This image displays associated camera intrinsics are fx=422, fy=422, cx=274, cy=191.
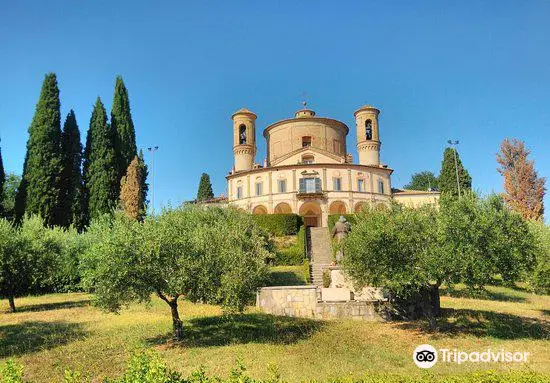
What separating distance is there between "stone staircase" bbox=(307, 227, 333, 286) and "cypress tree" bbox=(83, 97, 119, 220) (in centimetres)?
2116

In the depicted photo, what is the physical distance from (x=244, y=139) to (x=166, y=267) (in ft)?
158

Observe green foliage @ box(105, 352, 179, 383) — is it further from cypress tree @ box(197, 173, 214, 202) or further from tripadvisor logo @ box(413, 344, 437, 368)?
cypress tree @ box(197, 173, 214, 202)

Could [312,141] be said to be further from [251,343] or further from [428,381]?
[428,381]

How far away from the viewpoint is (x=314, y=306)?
20531 millimetres

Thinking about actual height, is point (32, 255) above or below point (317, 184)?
below

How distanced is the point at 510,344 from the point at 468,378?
8526 mm

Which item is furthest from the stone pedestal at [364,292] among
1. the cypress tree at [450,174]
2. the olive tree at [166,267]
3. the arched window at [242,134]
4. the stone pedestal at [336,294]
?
the cypress tree at [450,174]

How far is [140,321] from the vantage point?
19812mm

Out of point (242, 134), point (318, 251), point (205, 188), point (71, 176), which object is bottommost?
point (318, 251)

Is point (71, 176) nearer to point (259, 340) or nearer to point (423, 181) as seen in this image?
point (259, 340)

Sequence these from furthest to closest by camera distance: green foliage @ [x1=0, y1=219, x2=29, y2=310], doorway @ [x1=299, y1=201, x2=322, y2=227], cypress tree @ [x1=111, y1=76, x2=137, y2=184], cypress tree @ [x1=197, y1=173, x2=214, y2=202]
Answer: cypress tree @ [x1=197, y1=173, x2=214, y2=202]
doorway @ [x1=299, y1=201, x2=322, y2=227]
cypress tree @ [x1=111, y1=76, x2=137, y2=184]
green foliage @ [x1=0, y1=219, x2=29, y2=310]

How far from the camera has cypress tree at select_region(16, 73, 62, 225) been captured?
40875 millimetres

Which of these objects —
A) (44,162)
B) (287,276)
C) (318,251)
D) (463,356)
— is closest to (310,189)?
(318,251)

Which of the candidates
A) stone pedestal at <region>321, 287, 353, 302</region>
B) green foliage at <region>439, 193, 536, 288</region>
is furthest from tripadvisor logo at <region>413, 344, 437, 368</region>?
stone pedestal at <region>321, 287, 353, 302</region>
